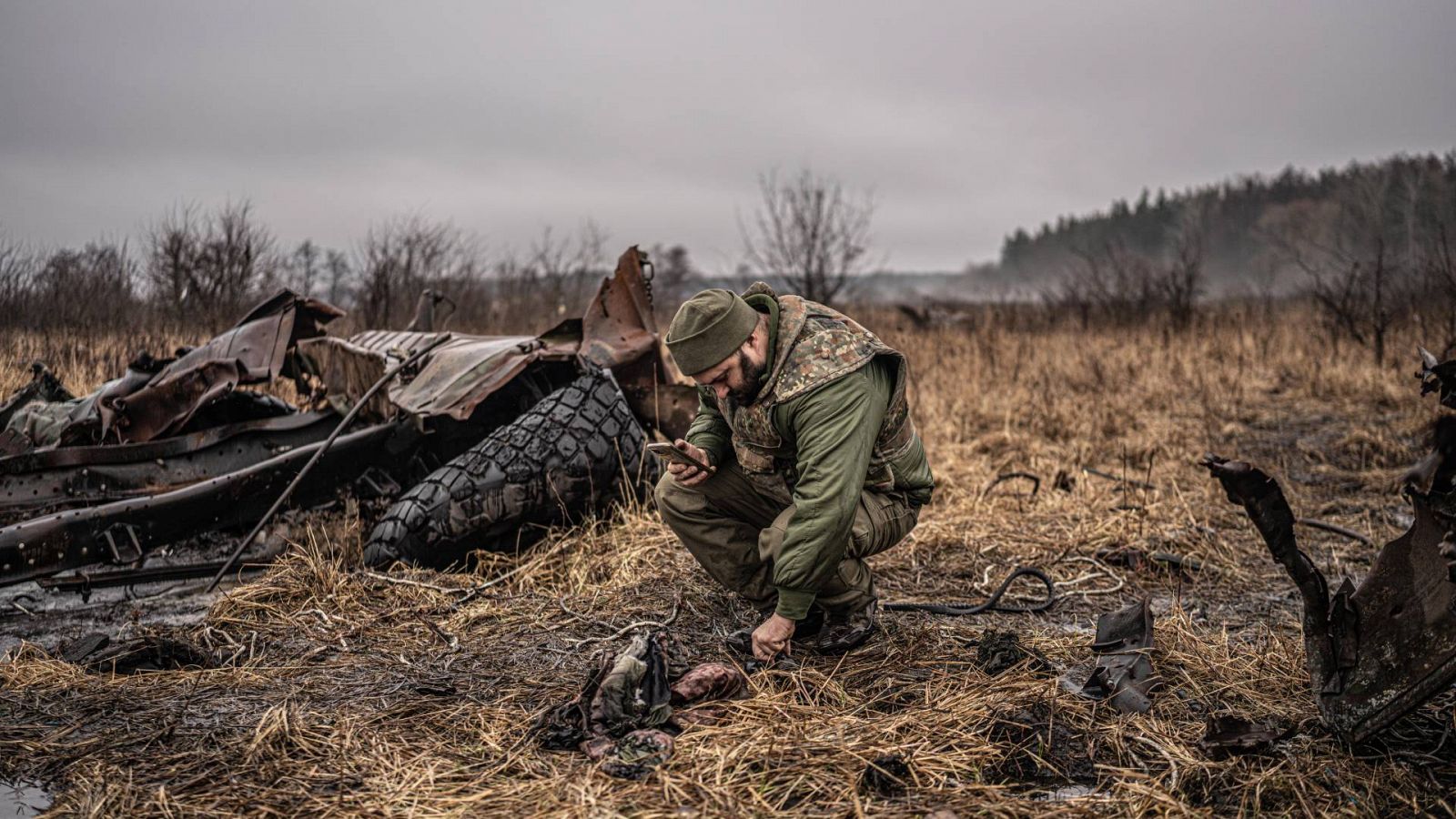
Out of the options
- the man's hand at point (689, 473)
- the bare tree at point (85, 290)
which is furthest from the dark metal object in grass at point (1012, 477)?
the bare tree at point (85, 290)

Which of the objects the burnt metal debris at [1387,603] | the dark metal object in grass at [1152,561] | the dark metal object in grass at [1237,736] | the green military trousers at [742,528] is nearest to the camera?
the burnt metal debris at [1387,603]

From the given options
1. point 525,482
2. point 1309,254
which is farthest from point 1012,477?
point 1309,254

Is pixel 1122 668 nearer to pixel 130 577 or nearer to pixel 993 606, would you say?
pixel 993 606

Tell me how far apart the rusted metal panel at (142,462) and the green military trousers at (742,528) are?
2930mm

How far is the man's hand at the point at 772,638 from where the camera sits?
3248 mm

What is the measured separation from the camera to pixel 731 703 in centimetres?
301

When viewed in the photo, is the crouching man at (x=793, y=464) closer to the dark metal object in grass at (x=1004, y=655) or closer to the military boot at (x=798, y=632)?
the military boot at (x=798, y=632)

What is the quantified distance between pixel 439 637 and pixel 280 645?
602mm

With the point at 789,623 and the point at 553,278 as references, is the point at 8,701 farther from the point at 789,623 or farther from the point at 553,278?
the point at 553,278

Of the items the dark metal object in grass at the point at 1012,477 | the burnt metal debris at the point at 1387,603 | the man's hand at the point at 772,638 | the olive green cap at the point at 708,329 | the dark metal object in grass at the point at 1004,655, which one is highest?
the olive green cap at the point at 708,329

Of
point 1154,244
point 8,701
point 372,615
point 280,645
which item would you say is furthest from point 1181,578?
point 1154,244

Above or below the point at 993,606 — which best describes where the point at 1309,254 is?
above

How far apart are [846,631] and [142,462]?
4070 millimetres

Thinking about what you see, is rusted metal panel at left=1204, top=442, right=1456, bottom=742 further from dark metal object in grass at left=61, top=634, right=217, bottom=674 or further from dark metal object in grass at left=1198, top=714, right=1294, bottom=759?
dark metal object in grass at left=61, top=634, right=217, bottom=674
